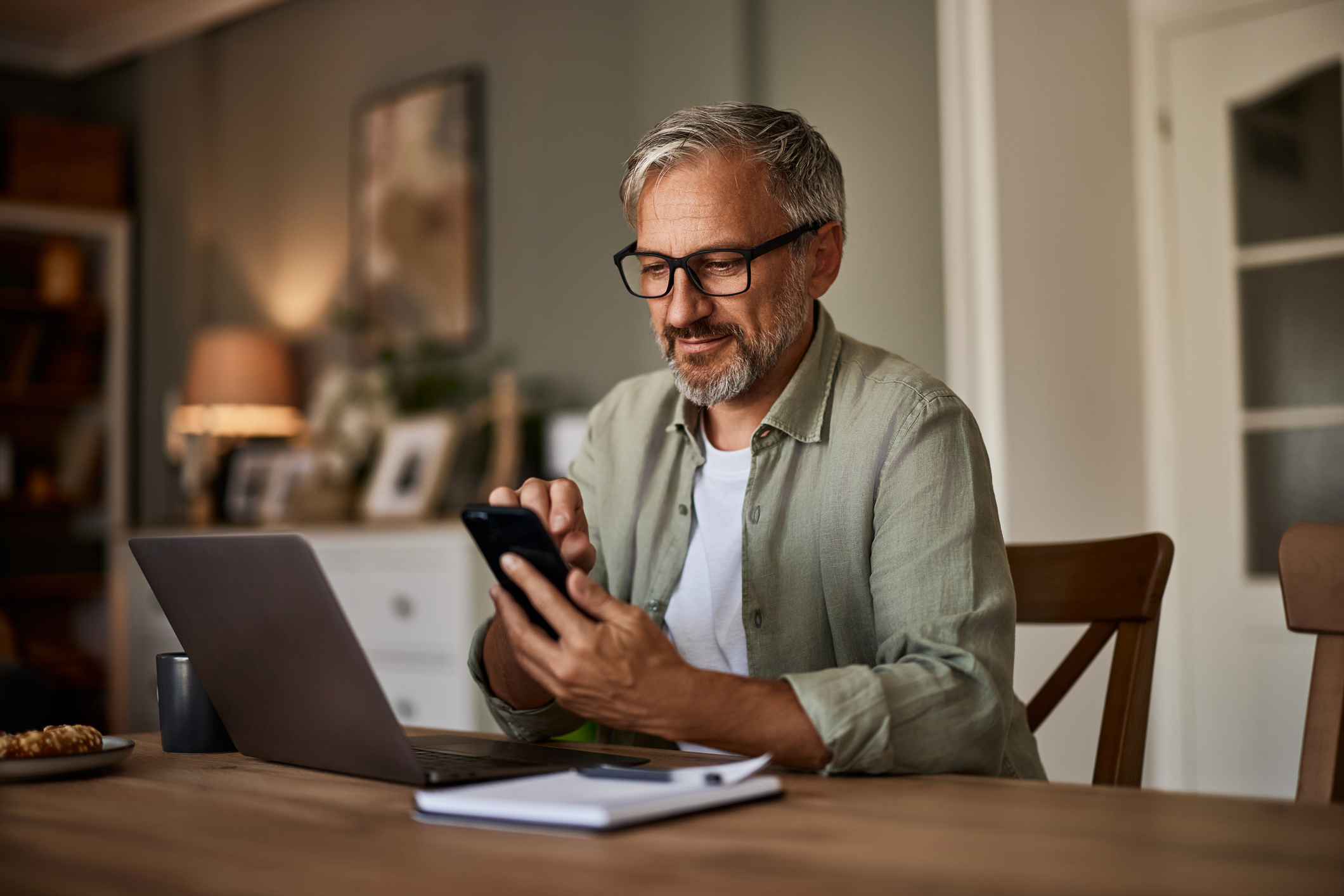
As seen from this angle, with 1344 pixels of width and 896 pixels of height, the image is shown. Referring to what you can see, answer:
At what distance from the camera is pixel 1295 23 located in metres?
2.69

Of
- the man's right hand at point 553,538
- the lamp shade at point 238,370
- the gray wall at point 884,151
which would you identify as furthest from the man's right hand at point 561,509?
the lamp shade at point 238,370

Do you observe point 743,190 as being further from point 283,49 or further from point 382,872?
point 283,49

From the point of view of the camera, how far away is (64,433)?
493 centimetres

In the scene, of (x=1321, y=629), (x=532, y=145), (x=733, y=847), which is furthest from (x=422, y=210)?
(x=733, y=847)

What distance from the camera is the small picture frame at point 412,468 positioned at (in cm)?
362

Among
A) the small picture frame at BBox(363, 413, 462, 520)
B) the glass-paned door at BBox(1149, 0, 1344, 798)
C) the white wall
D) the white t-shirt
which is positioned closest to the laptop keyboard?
the white t-shirt

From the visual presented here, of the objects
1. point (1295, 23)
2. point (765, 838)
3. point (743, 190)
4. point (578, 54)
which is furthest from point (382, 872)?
point (578, 54)

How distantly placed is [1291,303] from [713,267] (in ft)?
6.13

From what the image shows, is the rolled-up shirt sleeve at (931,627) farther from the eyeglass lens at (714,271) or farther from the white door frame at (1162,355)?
the white door frame at (1162,355)

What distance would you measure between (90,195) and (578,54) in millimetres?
2426

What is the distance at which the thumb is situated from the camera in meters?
0.95

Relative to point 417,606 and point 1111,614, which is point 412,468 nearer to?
point 417,606

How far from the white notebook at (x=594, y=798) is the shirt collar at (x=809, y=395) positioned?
22.0 inches

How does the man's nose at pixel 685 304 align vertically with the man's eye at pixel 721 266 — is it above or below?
below
